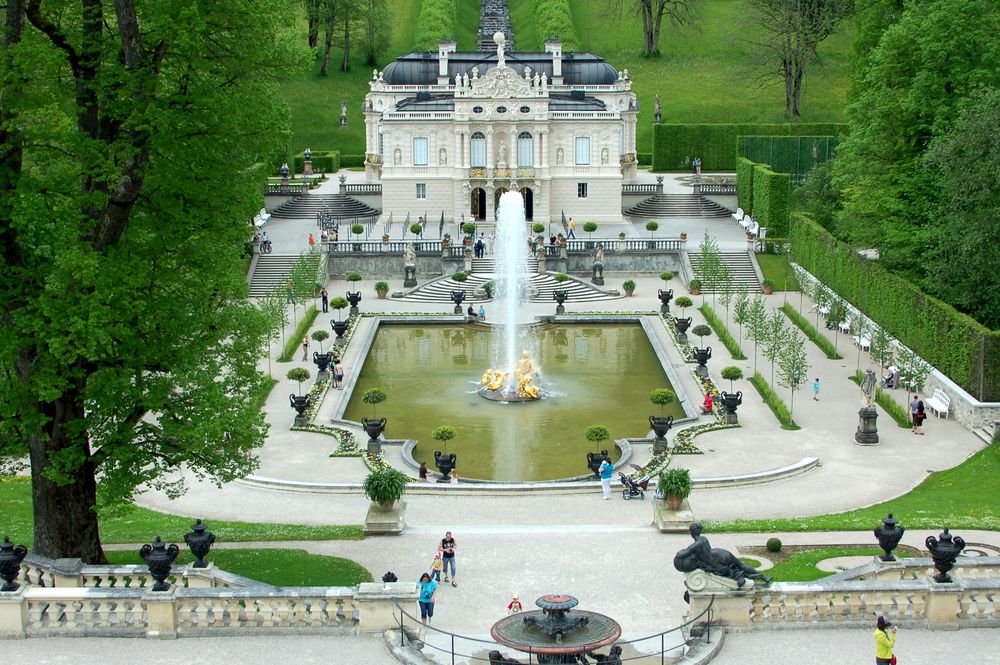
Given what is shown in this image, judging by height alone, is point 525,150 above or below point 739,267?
above

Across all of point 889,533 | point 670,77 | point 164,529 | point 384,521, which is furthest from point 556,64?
point 889,533

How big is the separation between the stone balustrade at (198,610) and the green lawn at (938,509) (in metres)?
11.6

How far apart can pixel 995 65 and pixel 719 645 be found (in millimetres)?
41355

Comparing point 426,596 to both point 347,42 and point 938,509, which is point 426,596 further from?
point 347,42

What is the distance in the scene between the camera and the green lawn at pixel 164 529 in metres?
34.2

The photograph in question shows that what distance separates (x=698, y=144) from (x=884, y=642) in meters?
87.5

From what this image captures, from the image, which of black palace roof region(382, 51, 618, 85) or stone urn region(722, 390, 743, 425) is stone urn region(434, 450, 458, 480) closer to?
stone urn region(722, 390, 743, 425)

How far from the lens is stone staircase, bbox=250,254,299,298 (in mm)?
76875

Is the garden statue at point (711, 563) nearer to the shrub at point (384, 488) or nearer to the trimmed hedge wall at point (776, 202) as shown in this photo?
the shrub at point (384, 488)

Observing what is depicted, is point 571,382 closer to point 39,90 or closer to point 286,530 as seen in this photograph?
point 286,530

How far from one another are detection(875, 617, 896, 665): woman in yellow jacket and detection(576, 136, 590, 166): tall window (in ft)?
230

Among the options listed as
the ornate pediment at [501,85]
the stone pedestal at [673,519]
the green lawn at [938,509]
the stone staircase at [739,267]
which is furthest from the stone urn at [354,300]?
the stone pedestal at [673,519]

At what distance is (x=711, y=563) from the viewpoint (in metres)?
25.6

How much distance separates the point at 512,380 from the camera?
55.3m
